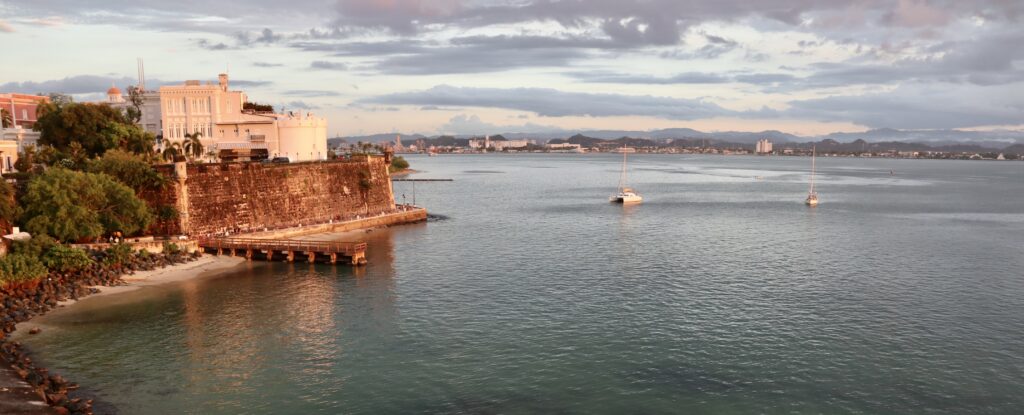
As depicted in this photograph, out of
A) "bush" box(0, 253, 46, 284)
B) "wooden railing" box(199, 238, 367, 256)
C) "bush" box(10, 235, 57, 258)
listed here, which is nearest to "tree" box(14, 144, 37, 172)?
"bush" box(10, 235, 57, 258)

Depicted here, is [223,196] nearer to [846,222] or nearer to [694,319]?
[694,319]

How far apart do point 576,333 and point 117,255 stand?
31.5m

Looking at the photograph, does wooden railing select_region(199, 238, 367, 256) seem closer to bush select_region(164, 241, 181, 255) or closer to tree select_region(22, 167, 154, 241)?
bush select_region(164, 241, 181, 255)

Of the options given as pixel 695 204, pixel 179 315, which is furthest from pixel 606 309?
pixel 695 204

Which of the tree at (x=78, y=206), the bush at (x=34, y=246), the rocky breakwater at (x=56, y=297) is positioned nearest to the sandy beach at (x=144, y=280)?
the rocky breakwater at (x=56, y=297)

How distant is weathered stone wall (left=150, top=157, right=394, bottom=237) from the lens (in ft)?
177

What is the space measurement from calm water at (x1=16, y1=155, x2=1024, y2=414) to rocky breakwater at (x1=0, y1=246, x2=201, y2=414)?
1.14m

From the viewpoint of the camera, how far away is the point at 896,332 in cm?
3400

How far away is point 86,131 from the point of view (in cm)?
5947

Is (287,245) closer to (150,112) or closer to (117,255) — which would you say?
(117,255)

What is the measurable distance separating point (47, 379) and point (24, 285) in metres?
15.2

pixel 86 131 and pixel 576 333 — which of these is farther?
pixel 86 131

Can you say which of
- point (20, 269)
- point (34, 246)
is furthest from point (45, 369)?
→ point (34, 246)

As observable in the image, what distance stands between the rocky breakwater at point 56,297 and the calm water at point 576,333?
114cm
